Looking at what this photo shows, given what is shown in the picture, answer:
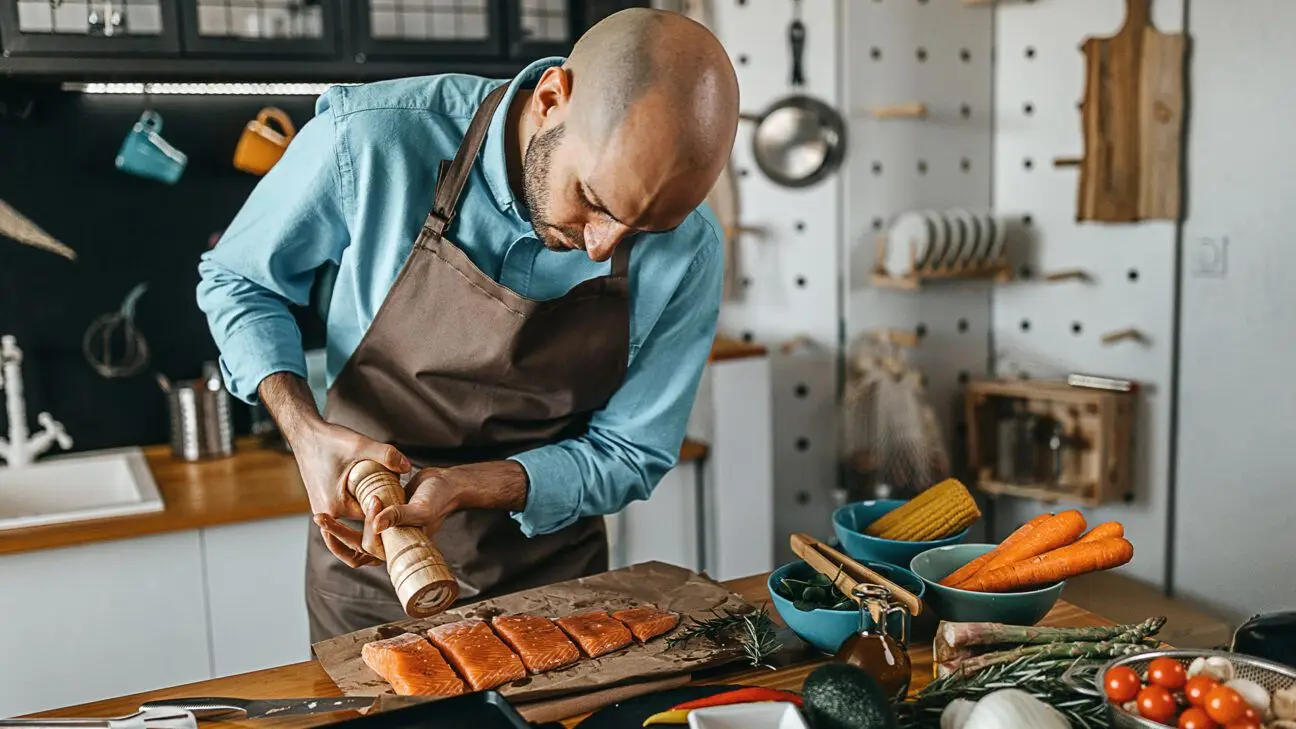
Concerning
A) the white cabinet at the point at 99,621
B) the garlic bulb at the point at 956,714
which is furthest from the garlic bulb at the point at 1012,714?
the white cabinet at the point at 99,621

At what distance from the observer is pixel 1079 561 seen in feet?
4.22

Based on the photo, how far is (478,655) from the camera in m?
1.21

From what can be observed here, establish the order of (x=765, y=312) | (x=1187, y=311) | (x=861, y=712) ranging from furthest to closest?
(x=765, y=312) < (x=1187, y=311) < (x=861, y=712)

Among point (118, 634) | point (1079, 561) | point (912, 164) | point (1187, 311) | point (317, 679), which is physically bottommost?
point (118, 634)

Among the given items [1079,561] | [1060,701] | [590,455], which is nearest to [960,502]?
[1079,561]

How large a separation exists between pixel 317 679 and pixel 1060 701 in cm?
80

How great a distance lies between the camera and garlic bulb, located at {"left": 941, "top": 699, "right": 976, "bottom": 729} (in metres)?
1.02

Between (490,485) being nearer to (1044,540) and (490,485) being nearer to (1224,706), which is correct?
(1044,540)

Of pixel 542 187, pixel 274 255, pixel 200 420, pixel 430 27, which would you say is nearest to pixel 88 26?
pixel 430 27

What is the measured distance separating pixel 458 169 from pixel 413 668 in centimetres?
65

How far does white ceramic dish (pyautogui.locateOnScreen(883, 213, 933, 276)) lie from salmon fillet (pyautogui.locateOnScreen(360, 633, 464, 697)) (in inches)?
84.1

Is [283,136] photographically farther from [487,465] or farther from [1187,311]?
[1187,311]

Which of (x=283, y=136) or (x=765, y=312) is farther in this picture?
(x=765, y=312)

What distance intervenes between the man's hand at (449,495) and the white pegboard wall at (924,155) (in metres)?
1.87
